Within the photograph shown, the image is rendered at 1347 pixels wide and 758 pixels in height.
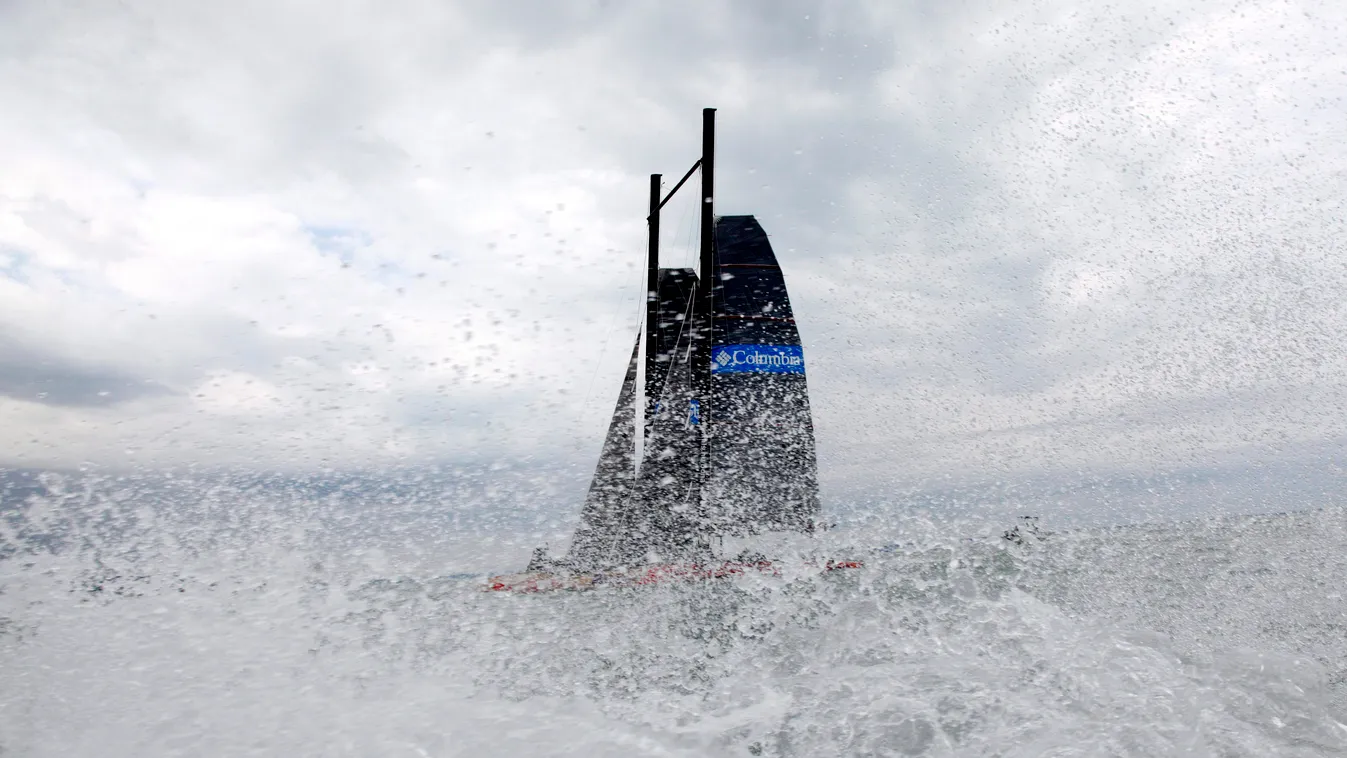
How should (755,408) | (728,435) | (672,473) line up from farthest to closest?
1. (755,408)
2. (728,435)
3. (672,473)

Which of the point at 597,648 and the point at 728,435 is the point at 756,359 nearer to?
the point at 728,435

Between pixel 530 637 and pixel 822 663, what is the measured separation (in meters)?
1.59

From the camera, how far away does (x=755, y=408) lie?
27.4 feet

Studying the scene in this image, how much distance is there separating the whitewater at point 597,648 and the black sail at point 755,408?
1.98 meters

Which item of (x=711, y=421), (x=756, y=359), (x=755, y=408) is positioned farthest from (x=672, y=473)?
(x=756, y=359)

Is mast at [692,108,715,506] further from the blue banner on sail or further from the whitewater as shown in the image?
the whitewater

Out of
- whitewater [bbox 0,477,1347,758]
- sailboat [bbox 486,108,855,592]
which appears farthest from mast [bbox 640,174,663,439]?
→ whitewater [bbox 0,477,1347,758]

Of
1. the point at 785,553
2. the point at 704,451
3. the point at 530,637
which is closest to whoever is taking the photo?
the point at 530,637

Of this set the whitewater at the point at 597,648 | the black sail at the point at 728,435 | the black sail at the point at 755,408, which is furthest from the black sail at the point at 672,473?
the whitewater at the point at 597,648

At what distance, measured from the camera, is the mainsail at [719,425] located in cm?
785

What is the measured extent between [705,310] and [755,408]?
117 cm

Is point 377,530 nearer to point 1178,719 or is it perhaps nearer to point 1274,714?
point 1178,719

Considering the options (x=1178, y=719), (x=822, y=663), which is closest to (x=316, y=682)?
(x=822, y=663)

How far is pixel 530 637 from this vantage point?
4324 millimetres
